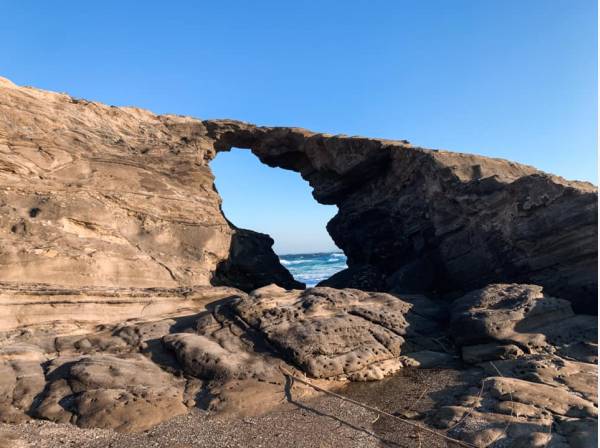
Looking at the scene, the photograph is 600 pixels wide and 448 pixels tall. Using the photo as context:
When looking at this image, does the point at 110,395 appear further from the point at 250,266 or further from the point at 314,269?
the point at 314,269

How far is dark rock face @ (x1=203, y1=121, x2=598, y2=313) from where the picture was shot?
1120cm

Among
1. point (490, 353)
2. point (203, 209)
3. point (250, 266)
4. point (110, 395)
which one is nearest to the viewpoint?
point (110, 395)

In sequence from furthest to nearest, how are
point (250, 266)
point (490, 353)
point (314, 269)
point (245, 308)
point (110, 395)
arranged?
point (314, 269), point (250, 266), point (245, 308), point (490, 353), point (110, 395)

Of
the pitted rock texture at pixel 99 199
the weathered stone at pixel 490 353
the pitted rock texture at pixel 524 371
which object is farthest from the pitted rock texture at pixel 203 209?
the weathered stone at pixel 490 353

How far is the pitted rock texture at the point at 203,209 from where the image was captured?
34.8ft

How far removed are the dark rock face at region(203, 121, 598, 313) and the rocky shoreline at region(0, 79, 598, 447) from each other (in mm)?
79

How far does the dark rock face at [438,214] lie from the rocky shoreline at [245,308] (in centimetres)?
8

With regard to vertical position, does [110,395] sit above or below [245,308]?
below

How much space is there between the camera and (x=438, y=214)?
15305mm

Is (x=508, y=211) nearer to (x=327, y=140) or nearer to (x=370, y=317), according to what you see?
(x=370, y=317)

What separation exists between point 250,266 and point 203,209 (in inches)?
155

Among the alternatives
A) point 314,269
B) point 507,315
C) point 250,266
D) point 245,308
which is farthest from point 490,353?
point 314,269

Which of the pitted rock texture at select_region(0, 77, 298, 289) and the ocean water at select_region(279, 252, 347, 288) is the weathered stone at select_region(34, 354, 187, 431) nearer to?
the pitted rock texture at select_region(0, 77, 298, 289)

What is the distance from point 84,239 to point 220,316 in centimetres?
494
